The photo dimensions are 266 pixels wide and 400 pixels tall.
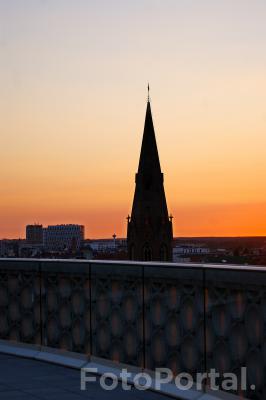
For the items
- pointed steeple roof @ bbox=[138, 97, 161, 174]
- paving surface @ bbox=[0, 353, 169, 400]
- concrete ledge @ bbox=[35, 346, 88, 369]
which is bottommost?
paving surface @ bbox=[0, 353, 169, 400]

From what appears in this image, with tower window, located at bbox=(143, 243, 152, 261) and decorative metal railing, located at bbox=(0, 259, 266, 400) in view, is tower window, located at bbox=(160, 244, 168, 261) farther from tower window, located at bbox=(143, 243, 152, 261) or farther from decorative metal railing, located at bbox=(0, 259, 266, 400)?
decorative metal railing, located at bbox=(0, 259, 266, 400)

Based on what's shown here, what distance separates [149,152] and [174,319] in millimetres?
78010

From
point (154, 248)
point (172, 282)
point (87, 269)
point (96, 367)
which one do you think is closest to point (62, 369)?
point (96, 367)

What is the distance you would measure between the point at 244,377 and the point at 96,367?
1513 mm

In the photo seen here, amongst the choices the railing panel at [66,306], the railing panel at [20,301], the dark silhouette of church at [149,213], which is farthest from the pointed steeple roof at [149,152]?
the railing panel at [66,306]

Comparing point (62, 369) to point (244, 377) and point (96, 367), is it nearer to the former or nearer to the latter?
point (96, 367)

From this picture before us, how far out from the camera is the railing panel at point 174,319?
194 inches

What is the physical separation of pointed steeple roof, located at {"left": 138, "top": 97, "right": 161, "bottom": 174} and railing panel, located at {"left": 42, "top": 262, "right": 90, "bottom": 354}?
251 ft

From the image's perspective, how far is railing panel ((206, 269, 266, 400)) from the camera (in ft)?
14.5

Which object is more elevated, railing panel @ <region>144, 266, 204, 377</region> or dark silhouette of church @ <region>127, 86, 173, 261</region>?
dark silhouette of church @ <region>127, 86, 173, 261</region>

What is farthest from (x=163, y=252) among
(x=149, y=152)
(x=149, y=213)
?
(x=149, y=152)

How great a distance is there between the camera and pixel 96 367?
568 centimetres

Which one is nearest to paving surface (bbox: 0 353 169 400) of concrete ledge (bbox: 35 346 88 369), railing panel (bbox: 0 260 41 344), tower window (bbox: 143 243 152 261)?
concrete ledge (bbox: 35 346 88 369)

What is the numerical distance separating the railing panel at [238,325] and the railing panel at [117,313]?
2.50ft
